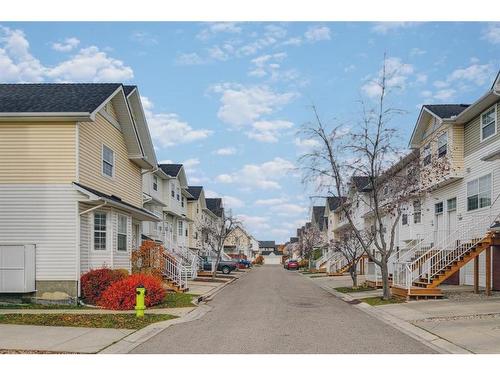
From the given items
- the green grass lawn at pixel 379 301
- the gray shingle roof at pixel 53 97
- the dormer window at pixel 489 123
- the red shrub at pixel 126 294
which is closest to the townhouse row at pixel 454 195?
the dormer window at pixel 489 123

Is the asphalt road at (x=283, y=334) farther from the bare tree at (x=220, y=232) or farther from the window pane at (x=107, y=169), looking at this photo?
the bare tree at (x=220, y=232)

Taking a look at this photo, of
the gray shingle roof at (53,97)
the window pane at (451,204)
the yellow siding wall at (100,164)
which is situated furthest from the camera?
the window pane at (451,204)

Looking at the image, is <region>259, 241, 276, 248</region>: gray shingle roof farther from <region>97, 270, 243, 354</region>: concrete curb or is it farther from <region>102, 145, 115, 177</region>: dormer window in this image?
<region>97, 270, 243, 354</region>: concrete curb

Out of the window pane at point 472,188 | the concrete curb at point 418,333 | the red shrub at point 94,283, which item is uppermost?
the window pane at point 472,188

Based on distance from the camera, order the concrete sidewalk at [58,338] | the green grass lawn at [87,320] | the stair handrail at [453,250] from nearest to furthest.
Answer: the concrete sidewalk at [58,338] → the green grass lawn at [87,320] → the stair handrail at [453,250]

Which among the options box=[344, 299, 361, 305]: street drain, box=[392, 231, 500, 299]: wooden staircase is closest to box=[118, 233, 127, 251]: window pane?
box=[344, 299, 361, 305]: street drain

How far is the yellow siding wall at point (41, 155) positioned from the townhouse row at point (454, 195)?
424 inches

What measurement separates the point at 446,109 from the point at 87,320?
2120cm

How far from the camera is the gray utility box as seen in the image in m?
18.0

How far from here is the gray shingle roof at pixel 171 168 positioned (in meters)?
45.0

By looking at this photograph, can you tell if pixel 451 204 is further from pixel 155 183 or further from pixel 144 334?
pixel 155 183

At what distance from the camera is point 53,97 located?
771 inches

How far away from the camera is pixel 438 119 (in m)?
27.2

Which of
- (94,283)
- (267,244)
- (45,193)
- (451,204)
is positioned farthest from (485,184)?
(267,244)
